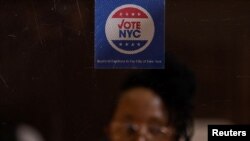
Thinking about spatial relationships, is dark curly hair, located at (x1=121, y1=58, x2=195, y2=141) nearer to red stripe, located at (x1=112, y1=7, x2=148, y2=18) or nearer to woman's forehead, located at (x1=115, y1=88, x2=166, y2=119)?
woman's forehead, located at (x1=115, y1=88, x2=166, y2=119)

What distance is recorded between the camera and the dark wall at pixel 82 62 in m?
2.41

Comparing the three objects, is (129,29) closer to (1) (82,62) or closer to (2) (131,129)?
(1) (82,62)

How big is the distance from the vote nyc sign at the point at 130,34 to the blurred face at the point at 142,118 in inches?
5.9

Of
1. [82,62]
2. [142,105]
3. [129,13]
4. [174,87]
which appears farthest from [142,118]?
[129,13]

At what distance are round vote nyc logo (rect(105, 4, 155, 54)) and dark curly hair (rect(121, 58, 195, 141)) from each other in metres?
0.14

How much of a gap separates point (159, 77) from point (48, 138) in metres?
0.62

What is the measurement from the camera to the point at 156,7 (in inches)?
94.7

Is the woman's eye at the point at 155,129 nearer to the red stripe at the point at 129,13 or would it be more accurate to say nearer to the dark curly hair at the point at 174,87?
the dark curly hair at the point at 174,87

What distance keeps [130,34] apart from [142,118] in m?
0.41

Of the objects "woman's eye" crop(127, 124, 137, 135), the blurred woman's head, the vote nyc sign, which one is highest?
the vote nyc sign

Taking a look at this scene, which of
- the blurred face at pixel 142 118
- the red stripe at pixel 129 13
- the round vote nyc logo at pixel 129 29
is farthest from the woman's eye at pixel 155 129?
the red stripe at pixel 129 13

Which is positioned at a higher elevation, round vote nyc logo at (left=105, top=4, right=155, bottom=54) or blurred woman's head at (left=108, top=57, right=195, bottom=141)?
round vote nyc logo at (left=105, top=4, right=155, bottom=54)

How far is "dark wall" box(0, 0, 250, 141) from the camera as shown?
2412 mm

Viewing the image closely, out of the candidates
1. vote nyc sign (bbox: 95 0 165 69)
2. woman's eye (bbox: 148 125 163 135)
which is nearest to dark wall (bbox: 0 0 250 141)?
vote nyc sign (bbox: 95 0 165 69)
